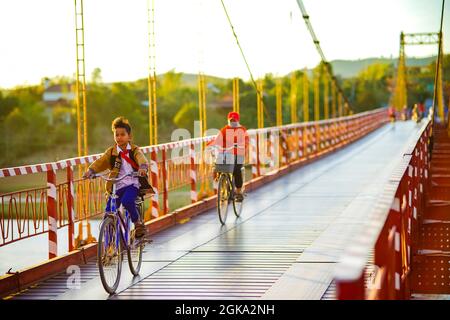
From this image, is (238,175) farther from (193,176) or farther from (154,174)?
(193,176)

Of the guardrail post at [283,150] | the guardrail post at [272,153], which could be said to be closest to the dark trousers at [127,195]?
the guardrail post at [272,153]

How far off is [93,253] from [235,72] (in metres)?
11.7

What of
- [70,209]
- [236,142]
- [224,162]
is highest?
[236,142]

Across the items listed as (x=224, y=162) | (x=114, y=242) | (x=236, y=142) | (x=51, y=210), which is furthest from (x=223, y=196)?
(x=114, y=242)

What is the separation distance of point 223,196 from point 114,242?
3.86m

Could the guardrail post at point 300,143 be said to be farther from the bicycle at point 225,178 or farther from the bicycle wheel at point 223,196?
the bicycle wheel at point 223,196

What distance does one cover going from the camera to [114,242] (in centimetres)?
630

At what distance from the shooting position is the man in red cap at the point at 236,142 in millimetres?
10312

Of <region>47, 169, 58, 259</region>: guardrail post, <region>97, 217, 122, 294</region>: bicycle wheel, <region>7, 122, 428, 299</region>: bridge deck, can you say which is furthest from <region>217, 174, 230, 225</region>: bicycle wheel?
<region>97, 217, 122, 294</region>: bicycle wheel

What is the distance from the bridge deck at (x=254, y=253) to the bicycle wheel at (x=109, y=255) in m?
0.11

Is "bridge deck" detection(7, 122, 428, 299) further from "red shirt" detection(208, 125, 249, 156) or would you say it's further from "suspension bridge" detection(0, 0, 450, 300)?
"red shirt" detection(208, 125, 249, 156)

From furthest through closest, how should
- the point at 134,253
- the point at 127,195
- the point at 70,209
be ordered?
the point at 70,209, the point at 134,253, the point at 127,195

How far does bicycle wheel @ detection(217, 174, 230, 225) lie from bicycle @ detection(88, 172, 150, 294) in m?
3.06
